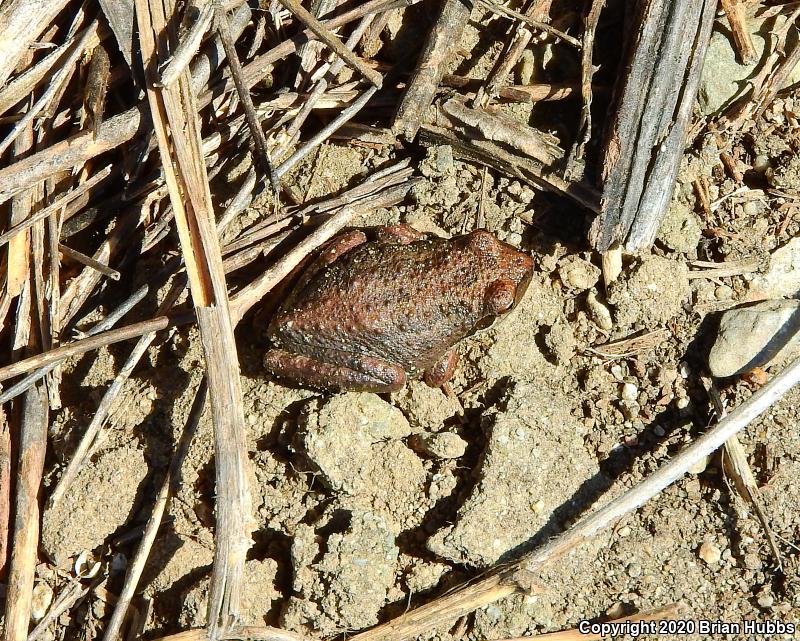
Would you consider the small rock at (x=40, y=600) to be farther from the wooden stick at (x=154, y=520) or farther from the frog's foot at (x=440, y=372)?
the frog's foot at (x=440, y=372)

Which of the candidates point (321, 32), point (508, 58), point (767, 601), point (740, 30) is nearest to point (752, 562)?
point (767, 601)

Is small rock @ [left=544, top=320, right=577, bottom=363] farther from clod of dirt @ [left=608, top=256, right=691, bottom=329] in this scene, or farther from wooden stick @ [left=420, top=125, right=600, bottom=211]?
wooden stick @ [left=420, top=125, right=600, bottom=211]

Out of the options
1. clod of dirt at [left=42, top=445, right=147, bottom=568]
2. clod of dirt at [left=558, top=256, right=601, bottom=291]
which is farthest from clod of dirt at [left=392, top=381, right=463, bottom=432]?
clod of dirt at [left=42, top=445, right=147, bottom=568]

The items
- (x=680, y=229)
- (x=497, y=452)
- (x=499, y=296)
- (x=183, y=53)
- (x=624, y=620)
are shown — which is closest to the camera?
(x=183, y=53)

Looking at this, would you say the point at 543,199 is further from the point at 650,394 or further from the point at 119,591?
the point at 119,591

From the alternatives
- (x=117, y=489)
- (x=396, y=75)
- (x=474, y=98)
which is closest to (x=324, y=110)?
(x=396, y=75)

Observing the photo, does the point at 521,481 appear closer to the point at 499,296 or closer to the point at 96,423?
the point at 499,296

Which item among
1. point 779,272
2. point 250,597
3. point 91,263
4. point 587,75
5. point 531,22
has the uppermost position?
point 531,22
